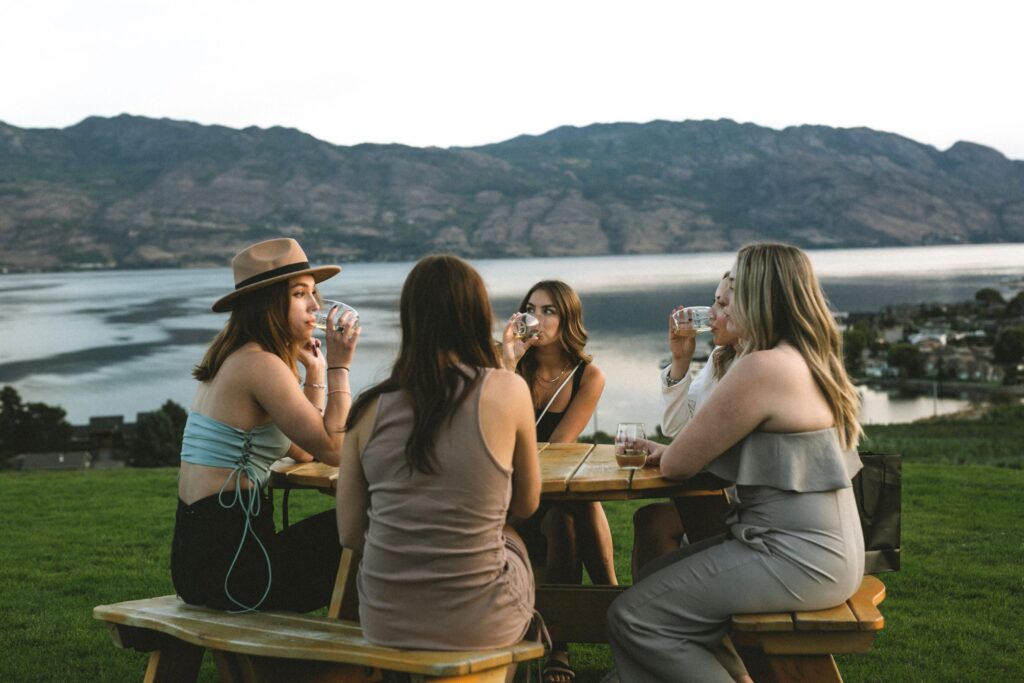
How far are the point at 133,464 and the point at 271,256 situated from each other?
31977 millimetres

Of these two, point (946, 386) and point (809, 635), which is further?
point (946, 386)

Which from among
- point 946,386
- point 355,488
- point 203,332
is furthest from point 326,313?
point 203,332

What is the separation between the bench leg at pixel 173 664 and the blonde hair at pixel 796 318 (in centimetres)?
217

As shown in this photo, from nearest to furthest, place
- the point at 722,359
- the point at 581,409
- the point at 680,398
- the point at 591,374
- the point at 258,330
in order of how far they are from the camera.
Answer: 1. the point at 258,330
2. the point at 722,359
3. the point at 680,398
4. the point at 581,409
5. the point at 591,374

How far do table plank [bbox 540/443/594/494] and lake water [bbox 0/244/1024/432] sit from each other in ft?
2.21

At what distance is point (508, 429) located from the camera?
2.24 metres

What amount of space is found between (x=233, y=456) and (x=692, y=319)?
1.81 m

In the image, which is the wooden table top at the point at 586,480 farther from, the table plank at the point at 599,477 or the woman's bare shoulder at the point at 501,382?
the woman's bare shoulder at the point at 501,382

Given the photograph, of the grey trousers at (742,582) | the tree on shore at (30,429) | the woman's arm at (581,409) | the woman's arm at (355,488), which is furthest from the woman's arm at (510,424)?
the tree on shore at (30,429)

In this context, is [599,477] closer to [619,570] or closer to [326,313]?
[326,313]

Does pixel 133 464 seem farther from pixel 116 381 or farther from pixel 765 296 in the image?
pixel 765 296

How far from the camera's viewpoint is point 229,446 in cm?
283

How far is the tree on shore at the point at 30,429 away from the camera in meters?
38.2

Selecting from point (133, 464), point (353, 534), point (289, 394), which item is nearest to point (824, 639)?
point (353, 534)
